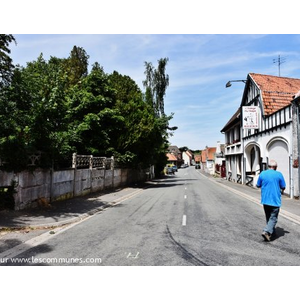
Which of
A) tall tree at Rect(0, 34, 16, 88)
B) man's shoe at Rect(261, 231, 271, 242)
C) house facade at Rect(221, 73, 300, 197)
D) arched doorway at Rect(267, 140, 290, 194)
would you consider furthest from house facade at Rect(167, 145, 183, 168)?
man's shoe at Rect(261, 231, 271, 242)

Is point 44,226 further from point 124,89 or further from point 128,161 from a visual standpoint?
point 124,89

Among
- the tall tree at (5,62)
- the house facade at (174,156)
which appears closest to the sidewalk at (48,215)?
the tall tree at (5,62)

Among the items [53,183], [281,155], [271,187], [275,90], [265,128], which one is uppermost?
[275,90]

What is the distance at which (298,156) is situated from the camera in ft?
51.7

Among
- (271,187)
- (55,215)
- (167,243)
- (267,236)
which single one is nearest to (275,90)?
(271,187)

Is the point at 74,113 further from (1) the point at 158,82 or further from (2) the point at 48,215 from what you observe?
(1) the point at 158,82

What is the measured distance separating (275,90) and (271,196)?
18842 mm

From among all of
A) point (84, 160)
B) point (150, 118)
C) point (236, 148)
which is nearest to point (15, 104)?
point (84, 160)

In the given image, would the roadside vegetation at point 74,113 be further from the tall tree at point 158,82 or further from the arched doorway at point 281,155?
the arched doorway at point 281,155

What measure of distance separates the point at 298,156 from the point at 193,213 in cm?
840

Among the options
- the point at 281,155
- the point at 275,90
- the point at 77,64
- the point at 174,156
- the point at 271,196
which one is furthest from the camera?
the point at 174,156

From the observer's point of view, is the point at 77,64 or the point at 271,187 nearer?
the point at 271,187

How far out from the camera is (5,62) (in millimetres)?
9680

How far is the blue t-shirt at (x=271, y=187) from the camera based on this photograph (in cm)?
675
